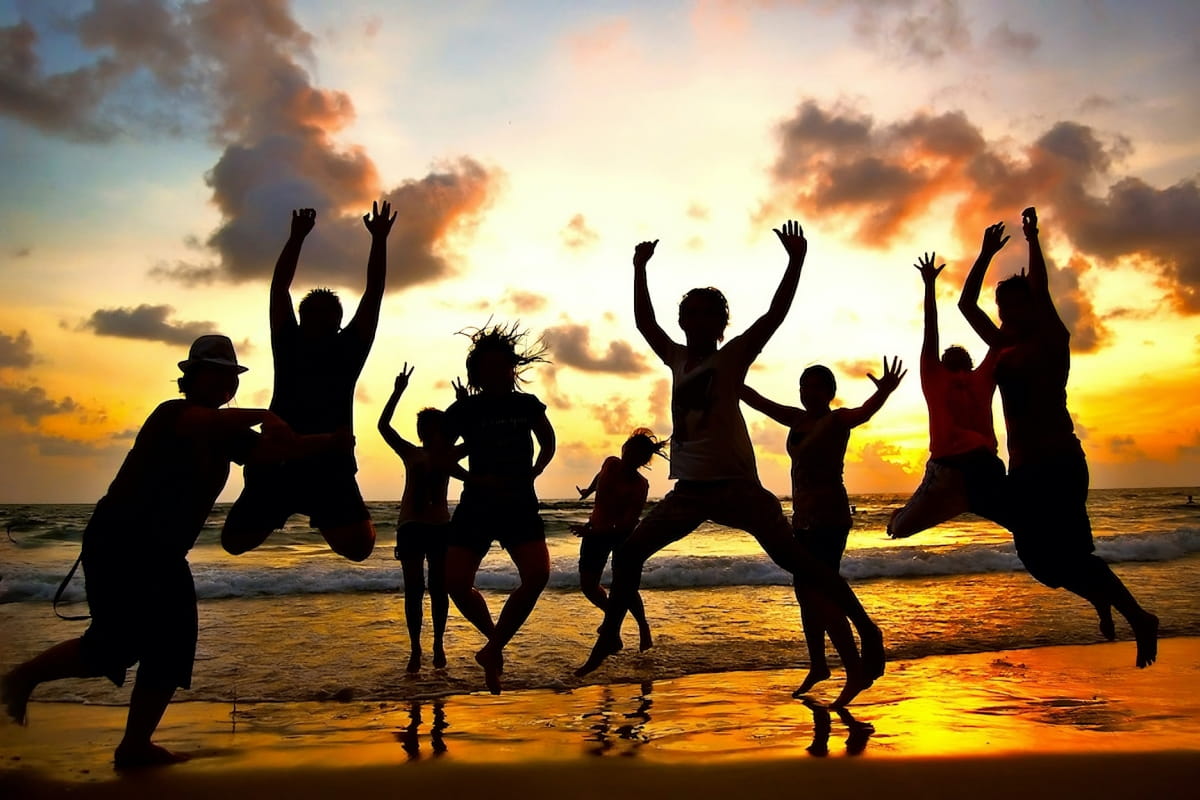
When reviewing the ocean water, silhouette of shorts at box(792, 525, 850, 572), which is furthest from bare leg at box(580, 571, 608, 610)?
silhouette of shorts at box(792, 525, 850, 572)

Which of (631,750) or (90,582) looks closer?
(90,582)

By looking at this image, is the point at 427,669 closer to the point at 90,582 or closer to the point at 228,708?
the point at 228,708

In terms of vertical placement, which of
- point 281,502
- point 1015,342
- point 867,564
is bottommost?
point 867,564

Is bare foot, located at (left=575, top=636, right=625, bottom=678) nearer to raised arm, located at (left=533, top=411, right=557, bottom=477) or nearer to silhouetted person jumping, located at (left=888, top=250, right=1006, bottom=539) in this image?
raised arm, located at (left=533, top=411, right=557, bottom=477)

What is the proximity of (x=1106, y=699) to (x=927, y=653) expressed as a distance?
2.64m

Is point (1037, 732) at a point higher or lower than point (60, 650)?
lower

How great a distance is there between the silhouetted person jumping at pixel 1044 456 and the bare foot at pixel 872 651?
114 centimetres

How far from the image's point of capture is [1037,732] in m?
4.86

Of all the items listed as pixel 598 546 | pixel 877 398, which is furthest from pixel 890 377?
pixel 598 546

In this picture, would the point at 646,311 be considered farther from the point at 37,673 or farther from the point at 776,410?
the point at 37,673

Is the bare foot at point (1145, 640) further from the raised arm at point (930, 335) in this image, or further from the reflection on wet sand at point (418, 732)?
the reflection on wet sand at point (418, 732)

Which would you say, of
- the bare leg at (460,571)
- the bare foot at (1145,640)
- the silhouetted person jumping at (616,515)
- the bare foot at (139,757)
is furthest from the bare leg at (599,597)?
the bare foot at (139,757)

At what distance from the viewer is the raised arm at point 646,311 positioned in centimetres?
545

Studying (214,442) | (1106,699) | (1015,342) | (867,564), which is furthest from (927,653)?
(867,564)
